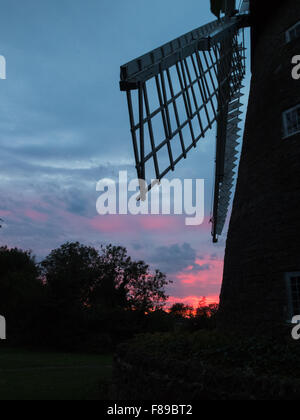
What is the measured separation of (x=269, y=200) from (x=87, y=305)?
3326cm

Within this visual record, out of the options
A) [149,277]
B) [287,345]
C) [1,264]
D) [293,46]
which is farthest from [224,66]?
[1,264]

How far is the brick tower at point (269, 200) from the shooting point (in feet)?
31.7

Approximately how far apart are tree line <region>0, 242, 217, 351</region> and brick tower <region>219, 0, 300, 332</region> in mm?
15218

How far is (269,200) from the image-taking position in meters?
10.6

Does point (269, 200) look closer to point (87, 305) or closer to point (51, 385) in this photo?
point (51, 385)

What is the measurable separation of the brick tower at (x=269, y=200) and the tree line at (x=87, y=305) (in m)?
15.2

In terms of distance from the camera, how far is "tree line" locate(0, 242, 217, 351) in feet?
116

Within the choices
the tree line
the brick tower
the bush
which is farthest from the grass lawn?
the tree line

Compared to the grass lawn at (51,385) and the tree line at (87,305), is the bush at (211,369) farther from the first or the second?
the tree line at (87,305)

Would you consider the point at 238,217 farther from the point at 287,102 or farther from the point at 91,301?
the point at 91,301

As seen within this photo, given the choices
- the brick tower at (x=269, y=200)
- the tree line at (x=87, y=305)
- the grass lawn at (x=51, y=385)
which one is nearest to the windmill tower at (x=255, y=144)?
the brick tower at (x=269, y=200)

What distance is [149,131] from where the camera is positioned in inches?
393

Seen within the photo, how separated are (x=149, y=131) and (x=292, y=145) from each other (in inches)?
160

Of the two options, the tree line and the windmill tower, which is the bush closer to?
the windmill tower
